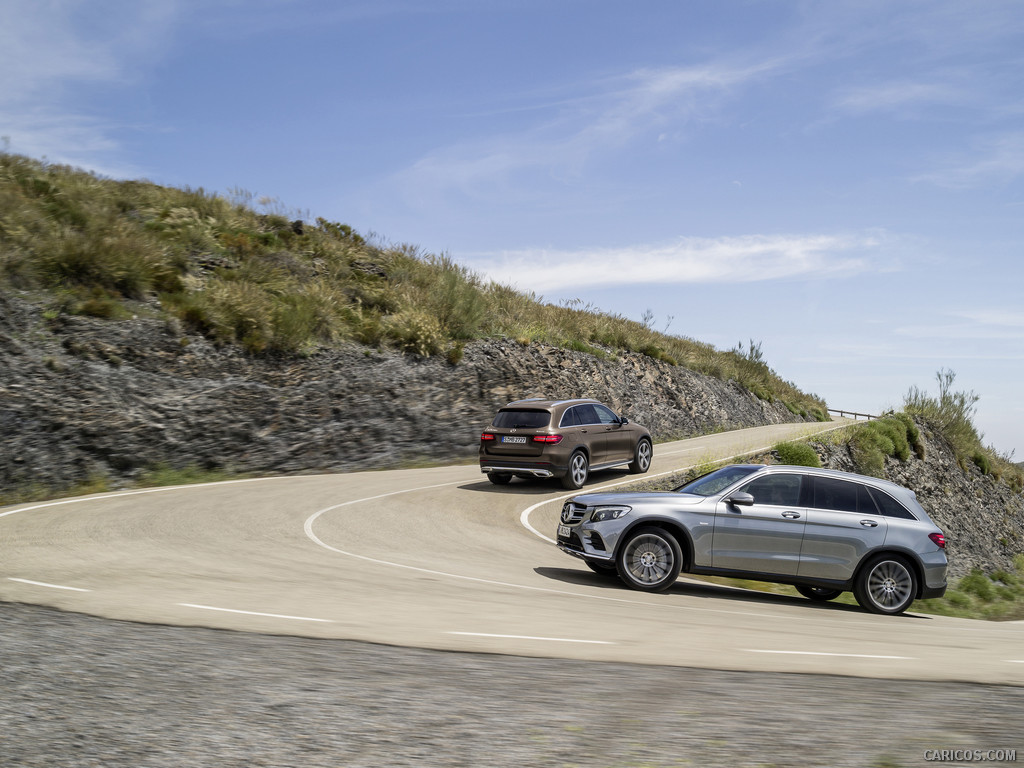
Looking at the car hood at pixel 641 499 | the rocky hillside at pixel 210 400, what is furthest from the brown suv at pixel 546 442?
the car hood at pixel 641 499

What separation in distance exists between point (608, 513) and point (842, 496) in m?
3.11

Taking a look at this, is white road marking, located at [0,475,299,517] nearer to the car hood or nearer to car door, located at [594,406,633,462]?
car door, located at [594,406,633,462]

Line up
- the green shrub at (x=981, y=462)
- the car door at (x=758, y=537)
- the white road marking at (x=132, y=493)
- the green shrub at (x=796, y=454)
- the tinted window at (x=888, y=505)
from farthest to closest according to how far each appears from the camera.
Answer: the green shrub at (x=981, y=462), the green shrub at (x=796, y=454), the white road marking at (x=132, y=493), the tinted window at (x=888, y=505), the car door at (x=758, y=537)

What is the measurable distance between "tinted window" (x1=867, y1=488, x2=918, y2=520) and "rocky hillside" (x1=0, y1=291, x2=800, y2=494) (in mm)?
13756

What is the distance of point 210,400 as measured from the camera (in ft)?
65.2

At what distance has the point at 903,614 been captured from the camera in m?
10.2

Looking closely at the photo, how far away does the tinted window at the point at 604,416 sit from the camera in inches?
720

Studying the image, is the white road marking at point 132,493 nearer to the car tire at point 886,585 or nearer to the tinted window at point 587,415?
the tinted window at point 587,415

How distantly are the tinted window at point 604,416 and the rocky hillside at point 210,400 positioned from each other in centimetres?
552

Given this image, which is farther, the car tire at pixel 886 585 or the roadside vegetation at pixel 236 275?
the roadside vegetation at pixel 236 275

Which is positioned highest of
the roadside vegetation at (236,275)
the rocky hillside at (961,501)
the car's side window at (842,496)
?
the roadside vegetation at (236,275)

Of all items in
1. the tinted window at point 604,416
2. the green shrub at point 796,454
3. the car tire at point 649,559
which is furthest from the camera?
the green shrub at point 796,454

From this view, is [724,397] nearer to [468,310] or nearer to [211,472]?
[468,310]

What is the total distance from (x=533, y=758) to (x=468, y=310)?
25.5 meters
